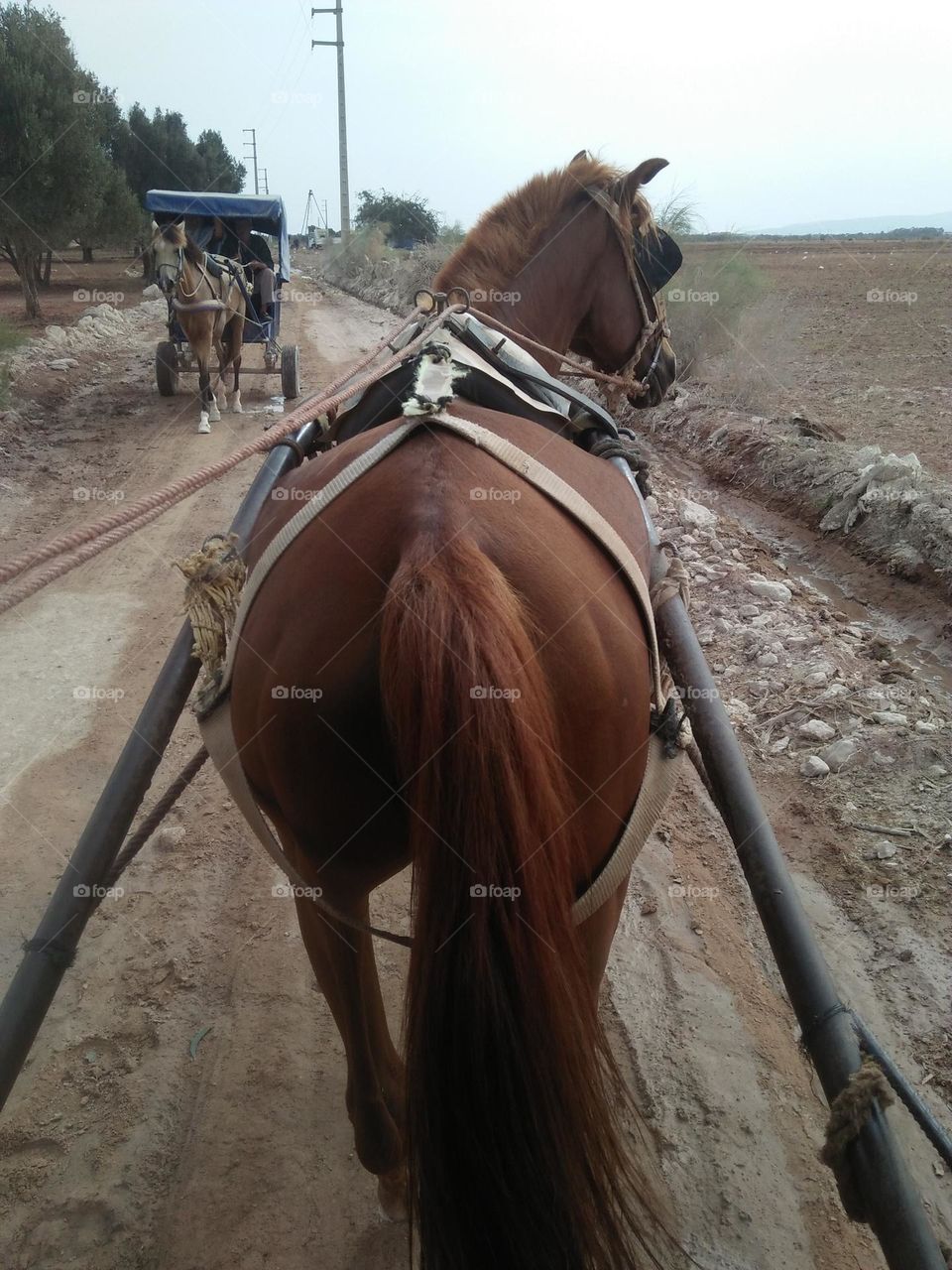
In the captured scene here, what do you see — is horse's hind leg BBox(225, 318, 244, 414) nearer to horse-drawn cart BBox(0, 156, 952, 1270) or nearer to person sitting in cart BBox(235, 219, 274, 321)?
person sitting in cart BBox(235, 219, 274, 321)

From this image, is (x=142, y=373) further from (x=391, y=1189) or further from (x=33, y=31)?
(x=391, y=1189)

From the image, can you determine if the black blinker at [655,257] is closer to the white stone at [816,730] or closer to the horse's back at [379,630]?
the white stone at [816,730]

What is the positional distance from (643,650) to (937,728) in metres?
2.82

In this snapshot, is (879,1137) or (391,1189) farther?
(391,1189)

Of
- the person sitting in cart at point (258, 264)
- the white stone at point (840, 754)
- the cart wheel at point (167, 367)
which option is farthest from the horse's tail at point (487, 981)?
the person sitting in cart at point (258, 264)

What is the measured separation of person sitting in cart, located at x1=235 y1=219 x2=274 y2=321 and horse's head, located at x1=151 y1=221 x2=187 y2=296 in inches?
93.9

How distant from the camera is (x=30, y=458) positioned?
8297 millimetres

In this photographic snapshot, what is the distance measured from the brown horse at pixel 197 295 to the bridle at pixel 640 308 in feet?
22.8

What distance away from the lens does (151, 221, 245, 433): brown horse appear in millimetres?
9211

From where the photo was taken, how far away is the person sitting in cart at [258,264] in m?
11.8

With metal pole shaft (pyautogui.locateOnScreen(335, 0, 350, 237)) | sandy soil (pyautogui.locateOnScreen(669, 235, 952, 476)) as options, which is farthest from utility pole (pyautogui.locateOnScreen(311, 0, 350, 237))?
sandy soil (pyautogui.locateOnScreen(669, 235, 952, 476))

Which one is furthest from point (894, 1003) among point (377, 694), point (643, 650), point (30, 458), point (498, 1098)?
point (30, 458)

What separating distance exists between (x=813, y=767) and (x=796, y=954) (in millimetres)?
2281

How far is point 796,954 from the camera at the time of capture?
1.65 m
